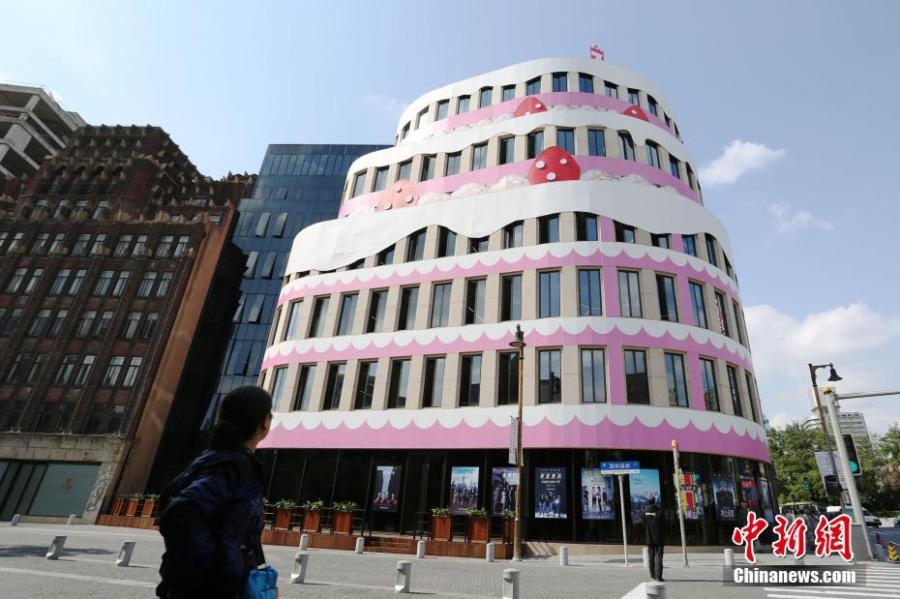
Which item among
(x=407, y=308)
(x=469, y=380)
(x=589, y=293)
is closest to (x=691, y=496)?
(x=589, y=293)

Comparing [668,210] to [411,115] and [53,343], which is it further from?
[53,343]

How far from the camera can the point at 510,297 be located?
2497cm

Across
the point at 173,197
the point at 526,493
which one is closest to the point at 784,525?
the point at 526,493

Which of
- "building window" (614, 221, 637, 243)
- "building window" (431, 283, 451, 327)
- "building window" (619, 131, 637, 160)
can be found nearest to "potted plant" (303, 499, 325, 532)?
"building window" (431, 283, 451, 327)

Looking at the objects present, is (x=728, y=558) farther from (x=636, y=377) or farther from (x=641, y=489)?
(x=636, y=377)

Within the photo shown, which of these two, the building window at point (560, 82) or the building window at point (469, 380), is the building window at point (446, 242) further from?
the building window at point (560, 82)

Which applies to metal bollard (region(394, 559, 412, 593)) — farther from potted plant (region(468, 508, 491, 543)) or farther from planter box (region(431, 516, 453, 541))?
planter box (region(431, 516, 453, 541))

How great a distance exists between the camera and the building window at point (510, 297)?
24344 millimetres

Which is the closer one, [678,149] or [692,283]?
[692,283]

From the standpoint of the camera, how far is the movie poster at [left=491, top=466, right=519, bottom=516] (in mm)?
20500

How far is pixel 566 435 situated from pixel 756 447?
10.0m

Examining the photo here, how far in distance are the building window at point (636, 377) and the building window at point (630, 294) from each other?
1985 mm

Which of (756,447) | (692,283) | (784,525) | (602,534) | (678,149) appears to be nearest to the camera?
(784,525)

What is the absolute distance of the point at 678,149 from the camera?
3152cm
